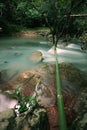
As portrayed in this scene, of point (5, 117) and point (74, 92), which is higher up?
point (5, 117)

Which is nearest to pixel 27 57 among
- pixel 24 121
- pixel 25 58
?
pixel 25 58

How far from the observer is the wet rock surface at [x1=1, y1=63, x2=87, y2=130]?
186 inches

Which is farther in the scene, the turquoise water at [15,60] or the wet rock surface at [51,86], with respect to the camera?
the turquoise water at [15,60]

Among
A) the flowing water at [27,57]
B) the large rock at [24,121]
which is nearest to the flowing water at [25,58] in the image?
the flowing water at [27,57]

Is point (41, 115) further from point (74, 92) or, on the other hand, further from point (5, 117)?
point (74, 92)

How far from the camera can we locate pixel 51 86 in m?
5.84

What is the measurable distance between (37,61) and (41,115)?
18.3ft

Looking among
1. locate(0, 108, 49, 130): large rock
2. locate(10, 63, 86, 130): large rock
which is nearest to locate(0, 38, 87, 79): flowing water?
locate(10, 63, 86, 130): large rock

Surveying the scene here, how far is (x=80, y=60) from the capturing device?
1016 cm

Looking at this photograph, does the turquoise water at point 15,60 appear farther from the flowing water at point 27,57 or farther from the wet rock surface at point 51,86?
Result: the wet rock surface at point 51,86

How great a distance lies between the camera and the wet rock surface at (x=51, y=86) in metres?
4.73

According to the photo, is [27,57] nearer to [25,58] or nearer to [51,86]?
[25,58]

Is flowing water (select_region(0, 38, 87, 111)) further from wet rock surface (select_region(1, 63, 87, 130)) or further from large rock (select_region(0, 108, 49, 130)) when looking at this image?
large rock (select_region(0, 108, 49, 130))

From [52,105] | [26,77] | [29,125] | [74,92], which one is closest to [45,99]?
[52,105]
